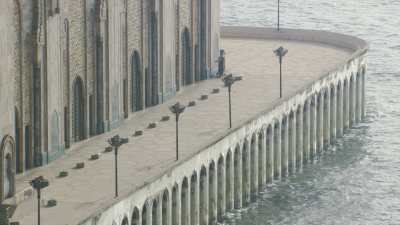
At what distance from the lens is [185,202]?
140625 millimetres

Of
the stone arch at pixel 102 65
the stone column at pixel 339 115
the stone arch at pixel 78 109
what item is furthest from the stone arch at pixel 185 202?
the stone column at pixel 339 115

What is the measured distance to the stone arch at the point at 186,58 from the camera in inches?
6624

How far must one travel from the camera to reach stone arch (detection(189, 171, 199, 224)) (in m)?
142

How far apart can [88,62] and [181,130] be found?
738 centimetres

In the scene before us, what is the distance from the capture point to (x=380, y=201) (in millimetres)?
154625

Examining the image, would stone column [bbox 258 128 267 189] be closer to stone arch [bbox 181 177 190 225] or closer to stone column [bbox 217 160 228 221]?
stone column [bbox 217 160 228 221]

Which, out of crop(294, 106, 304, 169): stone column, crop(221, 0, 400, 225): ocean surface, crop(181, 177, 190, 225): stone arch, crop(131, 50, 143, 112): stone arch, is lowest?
crop(221, 0, 400, 225): ocean surface

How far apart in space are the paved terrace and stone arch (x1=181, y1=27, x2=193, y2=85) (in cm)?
99

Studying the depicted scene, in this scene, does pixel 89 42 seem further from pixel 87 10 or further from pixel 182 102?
pixel 182 102

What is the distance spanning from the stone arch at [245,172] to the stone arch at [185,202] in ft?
38.2

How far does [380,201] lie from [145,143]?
60.0 ft

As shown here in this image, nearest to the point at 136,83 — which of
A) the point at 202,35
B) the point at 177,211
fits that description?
the point at 202,35

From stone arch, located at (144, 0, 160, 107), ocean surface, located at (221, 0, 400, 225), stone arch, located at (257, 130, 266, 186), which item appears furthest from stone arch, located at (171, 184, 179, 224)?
stone arch, located at (144, 0, 160, 107)

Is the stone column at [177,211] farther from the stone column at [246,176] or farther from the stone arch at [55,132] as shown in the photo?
the stone column at [246,176]
